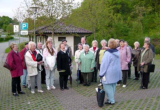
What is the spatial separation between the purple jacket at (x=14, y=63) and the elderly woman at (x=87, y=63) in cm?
274

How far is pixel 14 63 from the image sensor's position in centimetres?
830

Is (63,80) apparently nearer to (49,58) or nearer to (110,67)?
(49,58)

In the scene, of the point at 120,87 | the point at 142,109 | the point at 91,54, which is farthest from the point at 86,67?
the point at 142,109

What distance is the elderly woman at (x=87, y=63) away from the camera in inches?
390

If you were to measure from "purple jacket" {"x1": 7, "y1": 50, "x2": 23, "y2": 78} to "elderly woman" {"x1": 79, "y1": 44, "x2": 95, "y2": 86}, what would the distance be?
2738mm

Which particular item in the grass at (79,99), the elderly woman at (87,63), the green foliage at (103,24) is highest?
the green foliage at (103,24)

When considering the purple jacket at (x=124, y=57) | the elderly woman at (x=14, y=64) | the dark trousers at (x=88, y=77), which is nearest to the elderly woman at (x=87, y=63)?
the dark trousers at (x=88, y=77)

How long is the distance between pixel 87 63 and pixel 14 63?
3.10 m

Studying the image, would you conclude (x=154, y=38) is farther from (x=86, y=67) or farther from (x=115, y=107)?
(x=115, y=107)

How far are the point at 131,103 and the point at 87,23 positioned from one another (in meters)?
19.6

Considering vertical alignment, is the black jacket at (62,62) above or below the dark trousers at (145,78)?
above

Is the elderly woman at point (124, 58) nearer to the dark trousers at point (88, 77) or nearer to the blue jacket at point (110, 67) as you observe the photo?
the dark trousers at point (88, 77)

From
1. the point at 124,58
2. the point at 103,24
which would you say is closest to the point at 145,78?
the point at 124,58

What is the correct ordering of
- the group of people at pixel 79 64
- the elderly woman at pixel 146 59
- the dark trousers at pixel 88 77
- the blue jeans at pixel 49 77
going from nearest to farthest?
the group of people at pixel 79 64, the elderly woman at pixel 146 59, the blue jeans at pixel 49 77, the dark trousers at pixel 88 77
